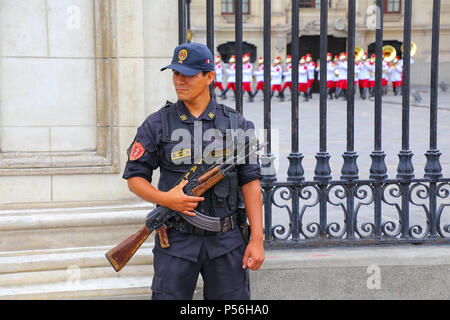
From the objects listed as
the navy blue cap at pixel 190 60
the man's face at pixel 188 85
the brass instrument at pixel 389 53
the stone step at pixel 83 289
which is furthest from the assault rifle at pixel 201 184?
the brass instrument at pixel 389 53

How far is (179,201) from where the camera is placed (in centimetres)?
344

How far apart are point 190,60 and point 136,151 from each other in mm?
515

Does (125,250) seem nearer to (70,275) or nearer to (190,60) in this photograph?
(190,60)

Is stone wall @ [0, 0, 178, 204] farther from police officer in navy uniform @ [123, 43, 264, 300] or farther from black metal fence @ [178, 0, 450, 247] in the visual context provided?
police officer in navy uniform @ [123, 43, 264, 300]

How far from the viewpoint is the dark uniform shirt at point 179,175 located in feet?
11.7

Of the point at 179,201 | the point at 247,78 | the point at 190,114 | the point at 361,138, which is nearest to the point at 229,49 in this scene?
the point at 247,78

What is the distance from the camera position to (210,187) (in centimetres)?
353

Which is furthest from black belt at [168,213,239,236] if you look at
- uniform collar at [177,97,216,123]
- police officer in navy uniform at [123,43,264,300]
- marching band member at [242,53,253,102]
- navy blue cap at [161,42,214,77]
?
marching band member at [242,53,253,102]

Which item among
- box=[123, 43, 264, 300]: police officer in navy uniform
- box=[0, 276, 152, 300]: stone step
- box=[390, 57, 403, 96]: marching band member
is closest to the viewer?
box=[123, 43, 264, 300]: police officer in navy uniform

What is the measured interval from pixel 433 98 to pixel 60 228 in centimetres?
270

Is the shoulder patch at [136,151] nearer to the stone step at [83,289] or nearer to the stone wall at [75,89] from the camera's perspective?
the stone wall at [75,89]

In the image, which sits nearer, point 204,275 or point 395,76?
point 204,275

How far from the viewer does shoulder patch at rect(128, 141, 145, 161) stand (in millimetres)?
3543
